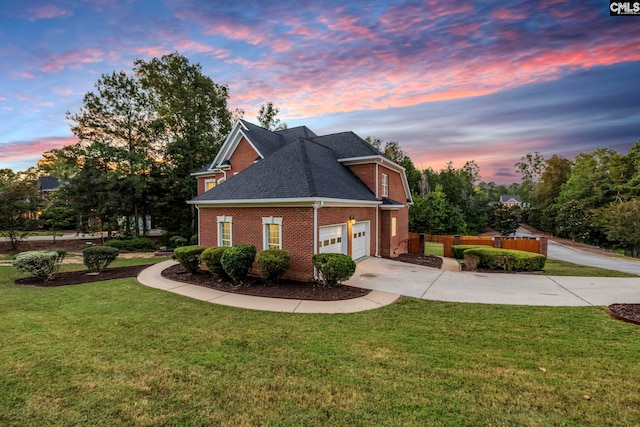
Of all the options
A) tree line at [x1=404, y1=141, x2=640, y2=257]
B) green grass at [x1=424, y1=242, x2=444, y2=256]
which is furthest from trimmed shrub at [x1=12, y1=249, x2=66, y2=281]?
tree line at [x1=404, y1=141, x2=640, y2=257]

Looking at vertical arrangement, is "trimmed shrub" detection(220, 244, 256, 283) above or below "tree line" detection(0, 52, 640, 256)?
below

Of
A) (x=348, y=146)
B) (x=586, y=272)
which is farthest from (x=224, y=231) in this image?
(x=586, y=272)

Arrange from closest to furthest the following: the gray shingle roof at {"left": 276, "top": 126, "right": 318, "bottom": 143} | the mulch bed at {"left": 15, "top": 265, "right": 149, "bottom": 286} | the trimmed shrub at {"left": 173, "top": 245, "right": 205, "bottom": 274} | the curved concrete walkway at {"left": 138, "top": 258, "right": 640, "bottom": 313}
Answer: the curved concrete walkway at {"left": 138, "top": 258, "right": 640, "bottom": 313} → the mulch bed at {"left": 15, "top": 265, "right": 149, "bottom": 286} → the trimmed shrub at {"left": 173, "top": 245, "right": 205, "bottom": 274} → the gray shingle roof at {"left": 276, "top": 126, "right": 318, "bottom": 143}

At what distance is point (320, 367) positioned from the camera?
4.65 metres

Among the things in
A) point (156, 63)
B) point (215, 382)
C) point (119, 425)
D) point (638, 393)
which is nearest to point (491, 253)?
point (638, 393)

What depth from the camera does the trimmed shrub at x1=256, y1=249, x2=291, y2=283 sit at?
32.6 feet

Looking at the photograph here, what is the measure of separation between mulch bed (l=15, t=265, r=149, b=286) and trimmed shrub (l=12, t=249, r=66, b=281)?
331mm

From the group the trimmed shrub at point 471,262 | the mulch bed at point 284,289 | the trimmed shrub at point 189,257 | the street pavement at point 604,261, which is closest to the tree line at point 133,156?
the trimmed shrub at point 189,257

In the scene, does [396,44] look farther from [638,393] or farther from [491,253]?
[638,393]

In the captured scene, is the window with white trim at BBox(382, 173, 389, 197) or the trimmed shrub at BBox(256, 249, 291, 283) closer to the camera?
the trimmed shrub at BBox(256, 249, 291, 283)

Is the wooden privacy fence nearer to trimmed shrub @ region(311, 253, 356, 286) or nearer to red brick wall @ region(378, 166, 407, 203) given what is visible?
red brick wall @ region(378, 166, 407, 203)

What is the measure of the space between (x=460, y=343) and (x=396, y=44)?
13261 millimetres

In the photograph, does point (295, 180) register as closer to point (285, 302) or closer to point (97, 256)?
point (285, 302)

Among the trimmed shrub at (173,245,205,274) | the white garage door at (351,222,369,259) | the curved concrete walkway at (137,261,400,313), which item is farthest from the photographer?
the white garage door at (351,222,369,259)
